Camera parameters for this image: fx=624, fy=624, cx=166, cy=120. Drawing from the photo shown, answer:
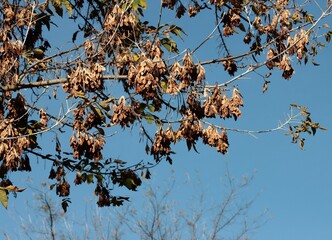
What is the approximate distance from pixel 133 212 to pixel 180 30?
1236cm

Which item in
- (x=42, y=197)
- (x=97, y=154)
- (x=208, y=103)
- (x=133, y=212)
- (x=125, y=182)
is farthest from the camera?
(x=133, y=212)

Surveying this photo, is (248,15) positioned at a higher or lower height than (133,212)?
lower

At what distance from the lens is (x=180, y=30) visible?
5629 millimetres

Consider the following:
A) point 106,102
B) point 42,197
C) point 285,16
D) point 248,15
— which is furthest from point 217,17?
point 42,197

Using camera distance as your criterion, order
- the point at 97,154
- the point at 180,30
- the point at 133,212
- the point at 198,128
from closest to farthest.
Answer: the point at 198,128 → the point at 97,154 → the point at 180,30 → the point at 133,212

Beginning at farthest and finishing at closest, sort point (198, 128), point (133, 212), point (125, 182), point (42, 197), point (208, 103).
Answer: point (133, 212) < point (42, 197) < point (125, 182) < point (198, 128) < point (208, 103)

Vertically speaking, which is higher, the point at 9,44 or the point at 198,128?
the point at 9,44

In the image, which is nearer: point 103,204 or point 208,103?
point 208,103

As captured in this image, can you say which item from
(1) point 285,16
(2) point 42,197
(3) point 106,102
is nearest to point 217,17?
(1) point 285,16

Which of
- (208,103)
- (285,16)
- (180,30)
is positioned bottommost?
(208,103)

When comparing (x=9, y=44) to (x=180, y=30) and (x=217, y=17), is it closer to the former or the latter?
(x=180, y=30)

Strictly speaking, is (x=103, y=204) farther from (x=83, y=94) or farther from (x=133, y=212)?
(x=133, y=212)

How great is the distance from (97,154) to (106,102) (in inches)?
17.4

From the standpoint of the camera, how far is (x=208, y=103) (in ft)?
14.5
